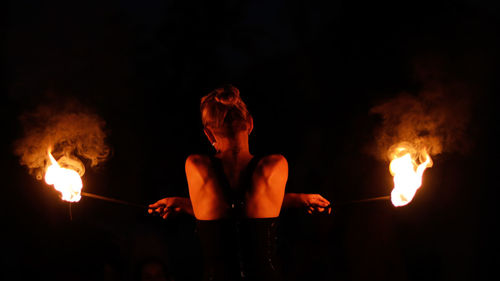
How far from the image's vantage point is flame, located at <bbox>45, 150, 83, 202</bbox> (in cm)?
335

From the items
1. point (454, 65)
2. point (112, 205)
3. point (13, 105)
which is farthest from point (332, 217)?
point (13, 105)

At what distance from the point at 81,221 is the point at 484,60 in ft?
19.1

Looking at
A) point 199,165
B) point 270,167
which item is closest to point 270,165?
point 270,167

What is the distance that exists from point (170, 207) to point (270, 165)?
39.0 inches

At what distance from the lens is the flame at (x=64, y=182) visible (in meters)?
3.35

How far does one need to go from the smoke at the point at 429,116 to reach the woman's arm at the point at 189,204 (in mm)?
1531

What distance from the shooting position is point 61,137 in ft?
14.2

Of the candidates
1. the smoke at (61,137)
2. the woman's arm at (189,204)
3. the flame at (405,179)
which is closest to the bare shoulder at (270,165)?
the woman's arm at (189,204)

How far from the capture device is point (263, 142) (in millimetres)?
5750

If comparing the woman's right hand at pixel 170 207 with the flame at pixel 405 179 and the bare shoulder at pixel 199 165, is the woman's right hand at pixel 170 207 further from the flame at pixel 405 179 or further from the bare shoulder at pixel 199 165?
the flame at pixel 405 179

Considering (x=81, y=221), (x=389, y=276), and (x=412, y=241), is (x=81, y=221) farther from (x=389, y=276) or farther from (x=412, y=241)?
(x=412, y=241)

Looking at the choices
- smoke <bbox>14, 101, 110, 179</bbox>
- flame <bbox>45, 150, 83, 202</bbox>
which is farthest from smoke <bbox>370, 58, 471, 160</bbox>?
smoke <bbox>14, 101, 110, 179</bbox>

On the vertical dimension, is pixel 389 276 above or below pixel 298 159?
below

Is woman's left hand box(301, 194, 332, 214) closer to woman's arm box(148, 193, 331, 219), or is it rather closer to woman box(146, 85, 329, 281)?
woman's arm box(148, 193, 331, 219)
